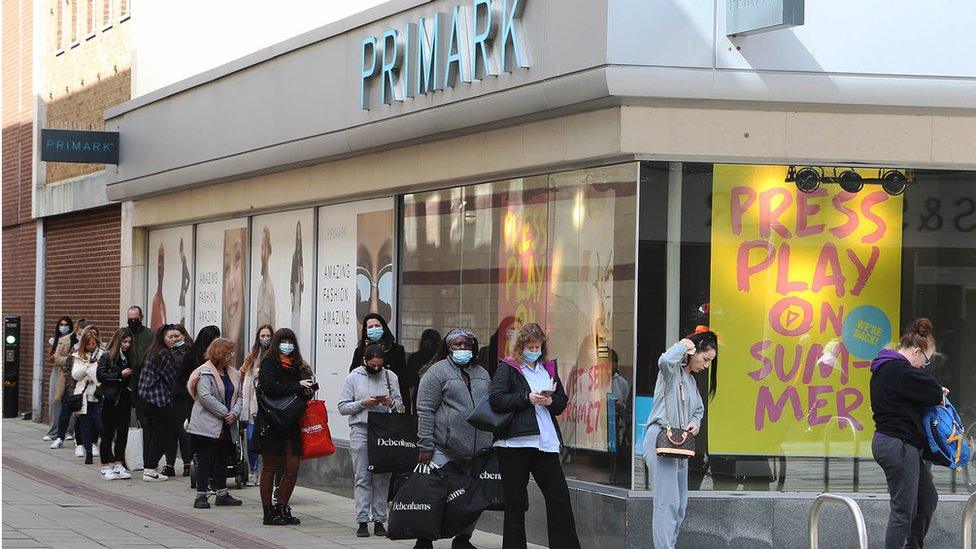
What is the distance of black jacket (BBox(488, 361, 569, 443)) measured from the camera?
30.2ft

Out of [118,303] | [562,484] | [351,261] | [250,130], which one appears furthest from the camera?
[118,303]

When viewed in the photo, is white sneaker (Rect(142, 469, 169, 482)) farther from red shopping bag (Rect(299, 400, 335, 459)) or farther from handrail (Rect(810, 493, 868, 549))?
handrail (Rect(810, 493, 868, 549))

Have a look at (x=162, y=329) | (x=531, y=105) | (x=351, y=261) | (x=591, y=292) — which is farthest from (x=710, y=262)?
(x=162, y=329)

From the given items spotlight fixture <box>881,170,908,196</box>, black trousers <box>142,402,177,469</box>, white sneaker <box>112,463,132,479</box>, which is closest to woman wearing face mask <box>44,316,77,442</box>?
white sneaker <box>112,463,132,479</box>

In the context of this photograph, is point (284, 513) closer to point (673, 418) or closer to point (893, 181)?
point (673, 418)

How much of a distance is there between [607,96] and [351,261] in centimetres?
593

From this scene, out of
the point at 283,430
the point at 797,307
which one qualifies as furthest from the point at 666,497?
the point at 283,430

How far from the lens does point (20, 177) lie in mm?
Result: 26750

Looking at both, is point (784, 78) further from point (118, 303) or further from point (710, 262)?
point (118, 303)

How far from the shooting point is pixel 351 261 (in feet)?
49.2

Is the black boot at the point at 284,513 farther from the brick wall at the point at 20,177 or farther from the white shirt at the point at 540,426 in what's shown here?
the brick wall at the point at 20,177

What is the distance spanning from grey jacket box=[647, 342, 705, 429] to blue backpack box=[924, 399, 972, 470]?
4.94 feet

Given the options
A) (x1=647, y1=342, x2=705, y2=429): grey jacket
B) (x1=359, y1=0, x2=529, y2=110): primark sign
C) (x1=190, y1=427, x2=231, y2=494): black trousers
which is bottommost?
(x1=190, y1=427, x2=231, y2=494): black trousers

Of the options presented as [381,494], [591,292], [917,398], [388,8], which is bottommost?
[381,494]
